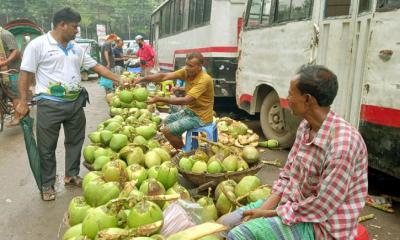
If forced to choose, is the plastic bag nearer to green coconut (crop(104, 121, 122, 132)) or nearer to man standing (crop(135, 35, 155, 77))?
green coconut (crop(104, 121, 122, 132))

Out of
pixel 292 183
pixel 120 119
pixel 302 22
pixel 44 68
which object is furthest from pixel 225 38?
pixel 292 183

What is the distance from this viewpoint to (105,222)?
2230 mm

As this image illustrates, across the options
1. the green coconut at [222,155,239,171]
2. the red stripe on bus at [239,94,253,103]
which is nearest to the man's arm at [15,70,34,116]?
the green coconut at [222,155,239,171]

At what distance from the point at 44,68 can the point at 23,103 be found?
44 cm

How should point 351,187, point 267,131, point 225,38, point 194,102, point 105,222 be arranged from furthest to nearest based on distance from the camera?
1. point 225,38
2. point 267,131
3. point 194,102
4. point 105,222
5. point 351,187

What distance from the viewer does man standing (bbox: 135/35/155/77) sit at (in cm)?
1442

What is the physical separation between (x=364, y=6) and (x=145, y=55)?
11.3 metres

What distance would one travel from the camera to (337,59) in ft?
14.7

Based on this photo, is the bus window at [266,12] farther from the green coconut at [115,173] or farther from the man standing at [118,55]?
the man standing at [118,55]

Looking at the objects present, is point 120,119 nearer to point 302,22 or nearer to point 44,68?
point 44,68

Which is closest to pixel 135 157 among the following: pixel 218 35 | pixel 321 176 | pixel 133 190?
pixel 133 190

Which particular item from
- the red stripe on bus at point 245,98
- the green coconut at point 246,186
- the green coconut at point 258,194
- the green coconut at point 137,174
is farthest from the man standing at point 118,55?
the green coconut at point 258,194

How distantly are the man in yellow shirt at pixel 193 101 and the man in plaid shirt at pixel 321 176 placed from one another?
2.75 metres

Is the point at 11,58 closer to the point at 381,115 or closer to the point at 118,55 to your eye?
the point at 381,115
